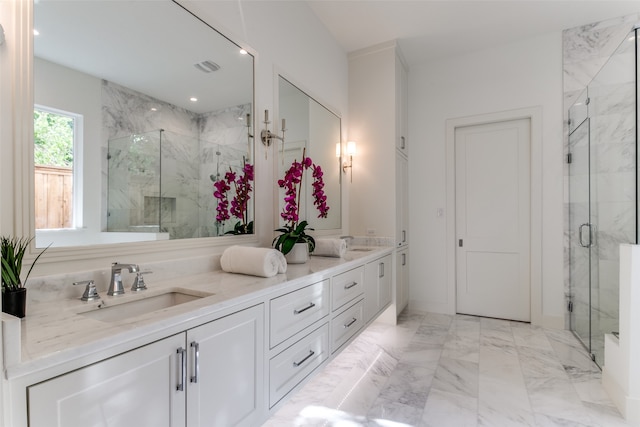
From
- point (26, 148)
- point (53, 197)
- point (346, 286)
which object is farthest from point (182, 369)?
point (346, 286)

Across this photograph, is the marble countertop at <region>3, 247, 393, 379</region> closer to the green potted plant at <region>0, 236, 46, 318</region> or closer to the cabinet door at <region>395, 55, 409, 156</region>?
the green potted plant at <region>0, 236, 46, 318</region>

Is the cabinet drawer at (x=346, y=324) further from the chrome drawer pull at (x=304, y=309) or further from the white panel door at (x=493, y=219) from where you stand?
the white panel door at (x=493, y=219)

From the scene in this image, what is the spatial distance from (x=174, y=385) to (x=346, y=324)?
1.22m

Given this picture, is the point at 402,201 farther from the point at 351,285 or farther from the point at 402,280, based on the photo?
the point at 351,285

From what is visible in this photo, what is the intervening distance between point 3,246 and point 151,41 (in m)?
1.02

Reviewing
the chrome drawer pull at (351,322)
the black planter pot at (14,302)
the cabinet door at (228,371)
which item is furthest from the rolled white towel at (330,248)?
the black planter pot at (14,302)

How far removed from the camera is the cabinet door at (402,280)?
3.20 meters

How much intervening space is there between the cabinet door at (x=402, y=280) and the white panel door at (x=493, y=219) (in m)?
0.56

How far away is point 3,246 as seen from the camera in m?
0.86

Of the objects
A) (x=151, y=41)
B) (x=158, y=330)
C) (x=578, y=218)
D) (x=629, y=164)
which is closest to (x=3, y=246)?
(x=158, y=330)

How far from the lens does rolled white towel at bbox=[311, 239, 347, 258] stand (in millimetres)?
2195

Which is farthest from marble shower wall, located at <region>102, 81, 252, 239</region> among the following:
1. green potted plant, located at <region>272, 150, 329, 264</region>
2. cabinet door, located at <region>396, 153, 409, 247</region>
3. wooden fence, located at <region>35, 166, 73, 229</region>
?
cabinet door, located at <region>396, 153, 409, 247</region>

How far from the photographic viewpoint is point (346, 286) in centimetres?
197

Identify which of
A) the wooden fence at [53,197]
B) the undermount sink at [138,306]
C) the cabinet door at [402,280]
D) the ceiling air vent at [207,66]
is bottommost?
the cabinet door at [402,280]
